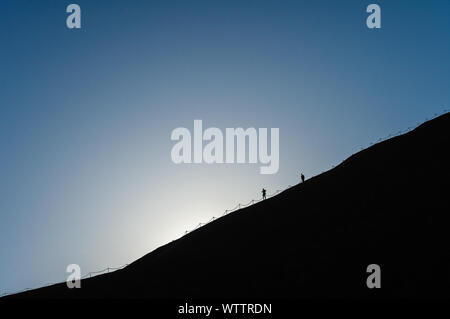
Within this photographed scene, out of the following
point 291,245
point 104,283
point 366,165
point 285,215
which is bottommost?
point 104,283

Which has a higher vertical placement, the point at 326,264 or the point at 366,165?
the point at 366,165

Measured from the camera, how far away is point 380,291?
109 feet

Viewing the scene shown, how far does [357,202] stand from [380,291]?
48.8ft

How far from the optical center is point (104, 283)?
49281 mm

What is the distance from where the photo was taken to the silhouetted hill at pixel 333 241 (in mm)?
35875

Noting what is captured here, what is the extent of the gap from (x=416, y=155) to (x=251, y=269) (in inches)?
957

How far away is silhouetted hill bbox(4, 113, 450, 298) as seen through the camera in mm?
35875

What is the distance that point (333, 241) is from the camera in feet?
137
